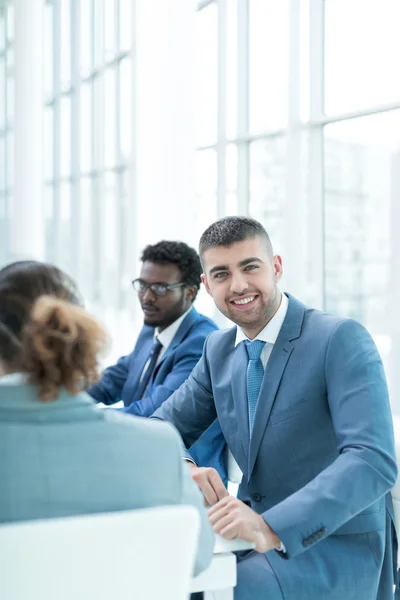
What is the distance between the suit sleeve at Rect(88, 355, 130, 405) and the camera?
133 inches

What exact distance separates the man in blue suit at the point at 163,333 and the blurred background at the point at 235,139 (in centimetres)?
109

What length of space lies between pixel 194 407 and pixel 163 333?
2.98 feet

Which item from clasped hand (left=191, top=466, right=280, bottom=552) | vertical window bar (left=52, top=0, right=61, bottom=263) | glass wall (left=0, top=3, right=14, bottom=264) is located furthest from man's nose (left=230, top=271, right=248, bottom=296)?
glass wall (left=0, top=3, right=14, bottom=264)

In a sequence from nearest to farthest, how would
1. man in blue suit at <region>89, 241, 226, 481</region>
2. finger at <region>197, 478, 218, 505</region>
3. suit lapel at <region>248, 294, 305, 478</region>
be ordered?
finger at <region>197, 478, 218, 505</region> → suit lapel at <region>248, 294, 305, 478</region> → man in blue suit at <region>89, 241, 226, 481</region>

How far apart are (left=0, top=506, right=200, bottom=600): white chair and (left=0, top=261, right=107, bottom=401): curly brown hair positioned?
0.21 meters

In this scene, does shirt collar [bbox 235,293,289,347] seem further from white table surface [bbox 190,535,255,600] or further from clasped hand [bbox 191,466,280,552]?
white table surface [bbox 190,535,255,600]

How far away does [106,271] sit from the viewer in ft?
24.4

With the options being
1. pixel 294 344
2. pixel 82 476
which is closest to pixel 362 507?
pixel 294 344

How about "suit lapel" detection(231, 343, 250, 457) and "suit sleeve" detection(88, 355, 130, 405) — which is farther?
"suit sleeve" detection(88, 355, 130, 405)

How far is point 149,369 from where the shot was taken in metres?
3.12

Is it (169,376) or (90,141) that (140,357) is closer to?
(169,376)

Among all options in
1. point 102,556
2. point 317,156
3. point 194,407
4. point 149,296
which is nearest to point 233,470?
point 194,407

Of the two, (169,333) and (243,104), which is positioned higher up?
(243,104)

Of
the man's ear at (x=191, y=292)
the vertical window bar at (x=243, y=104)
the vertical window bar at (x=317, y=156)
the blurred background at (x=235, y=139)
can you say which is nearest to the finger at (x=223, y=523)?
the man's ear at (x=191, y=292)
